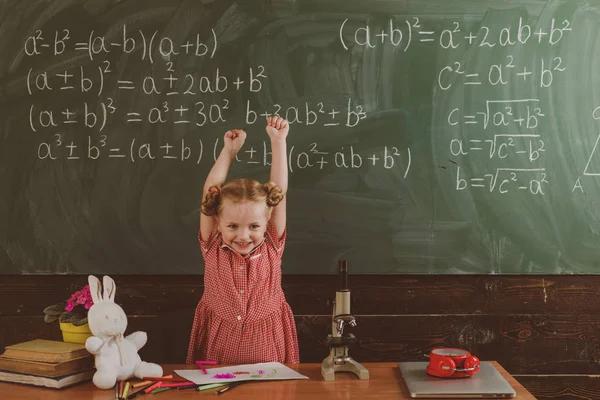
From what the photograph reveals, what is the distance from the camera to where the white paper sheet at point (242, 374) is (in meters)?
2.04

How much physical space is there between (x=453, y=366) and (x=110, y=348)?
1023mm

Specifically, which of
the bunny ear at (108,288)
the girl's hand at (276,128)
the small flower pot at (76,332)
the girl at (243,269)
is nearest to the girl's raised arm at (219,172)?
the girl at (243,269)

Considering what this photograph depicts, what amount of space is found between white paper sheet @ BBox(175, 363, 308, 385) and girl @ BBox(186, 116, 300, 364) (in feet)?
0.73

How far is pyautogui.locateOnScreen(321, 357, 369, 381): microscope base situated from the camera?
2059 mm

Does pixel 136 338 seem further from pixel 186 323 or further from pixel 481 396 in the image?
pixel 481 396

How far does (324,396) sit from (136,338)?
0.64 m

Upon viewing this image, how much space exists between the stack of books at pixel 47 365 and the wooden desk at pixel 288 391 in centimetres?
2

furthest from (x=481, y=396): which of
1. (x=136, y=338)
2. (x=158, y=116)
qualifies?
(x=158, y=116)

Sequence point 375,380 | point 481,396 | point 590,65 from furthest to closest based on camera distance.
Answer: point 590,65, point 375,380, point 481,396

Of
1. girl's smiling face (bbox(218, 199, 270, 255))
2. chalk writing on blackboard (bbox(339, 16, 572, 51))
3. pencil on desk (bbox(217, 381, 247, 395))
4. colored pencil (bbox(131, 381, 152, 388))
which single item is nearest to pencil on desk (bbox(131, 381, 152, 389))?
colored pencil (bbox(131, 381, 152, 388))

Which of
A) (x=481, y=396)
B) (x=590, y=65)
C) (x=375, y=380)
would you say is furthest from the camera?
(x=590, y=65)

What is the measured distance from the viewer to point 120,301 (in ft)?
9.73

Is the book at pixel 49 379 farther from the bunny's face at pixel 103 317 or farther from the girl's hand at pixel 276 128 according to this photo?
the girl's hand at pixel 276 128

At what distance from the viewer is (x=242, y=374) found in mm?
2094
